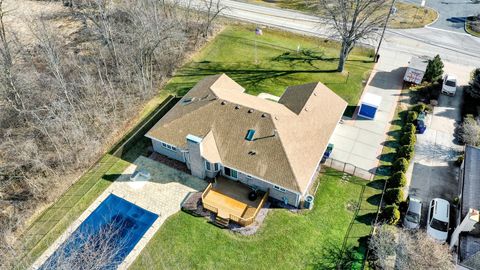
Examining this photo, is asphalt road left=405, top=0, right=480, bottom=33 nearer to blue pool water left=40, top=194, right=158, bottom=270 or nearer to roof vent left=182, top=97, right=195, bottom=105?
roof vent left=182, top=97, right=195, bottom=105

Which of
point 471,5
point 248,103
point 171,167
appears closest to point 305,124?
point 248,103

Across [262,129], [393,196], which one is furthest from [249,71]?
[393,196]

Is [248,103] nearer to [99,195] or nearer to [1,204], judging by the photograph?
[99,195]

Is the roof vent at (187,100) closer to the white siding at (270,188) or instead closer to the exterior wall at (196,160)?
the exterior wall at (196,160)

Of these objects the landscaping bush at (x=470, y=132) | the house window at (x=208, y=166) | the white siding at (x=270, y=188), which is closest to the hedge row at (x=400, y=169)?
the landscaping bush at (x=470, y=132)

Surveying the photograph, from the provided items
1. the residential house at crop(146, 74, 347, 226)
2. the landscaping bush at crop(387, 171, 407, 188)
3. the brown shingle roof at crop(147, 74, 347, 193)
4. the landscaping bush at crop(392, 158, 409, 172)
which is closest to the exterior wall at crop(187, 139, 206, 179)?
the residential house at crop(146, 74, 347, 226)

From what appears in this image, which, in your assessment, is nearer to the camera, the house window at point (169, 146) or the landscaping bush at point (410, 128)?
the house window at point (169, 146)

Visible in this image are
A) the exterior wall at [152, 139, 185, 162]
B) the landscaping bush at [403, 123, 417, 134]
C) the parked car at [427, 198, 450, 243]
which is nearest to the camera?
the parked car at [427, 198, 450, 243]
